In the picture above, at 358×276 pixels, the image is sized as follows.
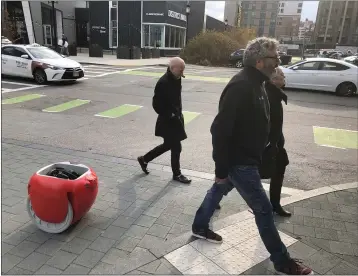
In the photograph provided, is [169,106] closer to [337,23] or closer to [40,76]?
[40,76]

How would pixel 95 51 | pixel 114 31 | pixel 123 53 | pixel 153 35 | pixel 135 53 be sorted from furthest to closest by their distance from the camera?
pixel 114 31 → pixel 153 35 → pixel 95 51 → pixel 135 53 → pixel 123 53

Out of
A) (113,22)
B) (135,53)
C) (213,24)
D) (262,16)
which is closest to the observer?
(135,53)

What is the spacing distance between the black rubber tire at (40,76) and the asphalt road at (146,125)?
1.19 feet

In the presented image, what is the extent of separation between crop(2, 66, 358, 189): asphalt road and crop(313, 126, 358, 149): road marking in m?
0.02

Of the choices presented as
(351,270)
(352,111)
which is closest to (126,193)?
(351,270)

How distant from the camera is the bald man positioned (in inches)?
167

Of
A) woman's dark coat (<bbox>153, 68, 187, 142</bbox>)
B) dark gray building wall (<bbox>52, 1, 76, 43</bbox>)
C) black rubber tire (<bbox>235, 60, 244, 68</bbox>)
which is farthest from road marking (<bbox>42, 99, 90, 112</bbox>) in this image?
dark gray building wall (<bbox>52, 1, 76, 43</bbox>)

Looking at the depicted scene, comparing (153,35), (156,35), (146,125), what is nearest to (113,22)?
(153,35)

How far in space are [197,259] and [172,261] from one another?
233 mm

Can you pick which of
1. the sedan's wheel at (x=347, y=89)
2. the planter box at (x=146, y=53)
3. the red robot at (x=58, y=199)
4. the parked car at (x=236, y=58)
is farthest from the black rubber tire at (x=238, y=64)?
the red robot at (x=58, y=199)

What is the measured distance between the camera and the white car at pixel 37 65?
13.6 metres

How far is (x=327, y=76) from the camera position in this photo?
1397 cm

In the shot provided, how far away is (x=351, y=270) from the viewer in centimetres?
295

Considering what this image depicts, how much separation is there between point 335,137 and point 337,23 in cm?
11088
